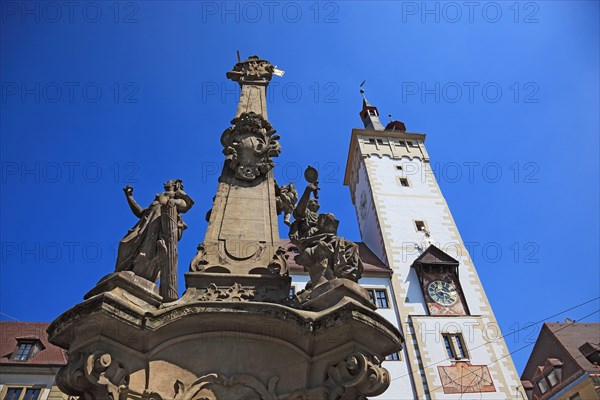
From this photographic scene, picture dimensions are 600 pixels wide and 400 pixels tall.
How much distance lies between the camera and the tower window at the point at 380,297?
2588 centimetres

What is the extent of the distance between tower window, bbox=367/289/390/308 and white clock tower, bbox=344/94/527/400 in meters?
0.47

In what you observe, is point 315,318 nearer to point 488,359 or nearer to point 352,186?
point 488,359

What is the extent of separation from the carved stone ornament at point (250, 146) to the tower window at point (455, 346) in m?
19.8

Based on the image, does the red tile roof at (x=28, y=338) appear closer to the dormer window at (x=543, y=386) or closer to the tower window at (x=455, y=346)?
the tower window at (x=455, y=346)

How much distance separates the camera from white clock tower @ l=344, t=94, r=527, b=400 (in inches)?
901

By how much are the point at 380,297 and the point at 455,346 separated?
465 centimetres

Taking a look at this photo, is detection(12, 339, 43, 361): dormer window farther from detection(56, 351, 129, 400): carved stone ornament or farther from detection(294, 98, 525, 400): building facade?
detection(56, 351, 129, 400): carved stone ornament

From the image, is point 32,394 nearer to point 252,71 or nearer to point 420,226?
point 252,71

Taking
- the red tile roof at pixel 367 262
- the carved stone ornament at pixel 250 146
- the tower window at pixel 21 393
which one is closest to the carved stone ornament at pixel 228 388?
the carved stone ornament at pixel 250 146

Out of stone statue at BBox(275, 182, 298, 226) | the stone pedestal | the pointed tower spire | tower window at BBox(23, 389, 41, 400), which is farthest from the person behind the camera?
the pointed tower spire

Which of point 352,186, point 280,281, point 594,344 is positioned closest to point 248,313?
point 280,281

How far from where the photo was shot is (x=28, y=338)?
24.1 m

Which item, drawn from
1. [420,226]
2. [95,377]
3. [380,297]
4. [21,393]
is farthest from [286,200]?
[420,226]

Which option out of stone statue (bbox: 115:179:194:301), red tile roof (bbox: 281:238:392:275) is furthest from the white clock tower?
stone statue (bbox: 115:179:194:301)
